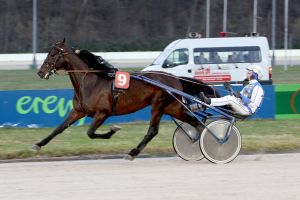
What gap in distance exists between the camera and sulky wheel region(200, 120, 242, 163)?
1085 cm

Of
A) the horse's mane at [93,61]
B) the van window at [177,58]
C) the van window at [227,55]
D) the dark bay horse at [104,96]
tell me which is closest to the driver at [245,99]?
the dark bay horse at [104,96]

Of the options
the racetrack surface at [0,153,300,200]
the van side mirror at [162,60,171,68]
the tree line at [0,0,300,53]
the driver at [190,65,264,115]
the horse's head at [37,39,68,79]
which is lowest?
the racetrack surface at [0,153,300,200]

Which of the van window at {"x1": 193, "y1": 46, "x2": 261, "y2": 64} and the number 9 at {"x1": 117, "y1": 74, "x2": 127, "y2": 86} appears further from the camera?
the van window at {"x1": 193, "y1": 46, "x2": 261, "y2": 64}

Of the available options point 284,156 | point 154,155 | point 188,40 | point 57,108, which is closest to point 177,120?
point 154,155

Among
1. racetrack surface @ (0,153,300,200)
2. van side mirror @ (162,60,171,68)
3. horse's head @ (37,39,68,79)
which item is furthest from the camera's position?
van side mirror @ (162,60,171,68)

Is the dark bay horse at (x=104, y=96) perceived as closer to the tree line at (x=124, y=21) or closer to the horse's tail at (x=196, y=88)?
the horse's tail at (x=196, y=88)

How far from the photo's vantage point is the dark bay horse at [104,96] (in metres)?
Answer: 11.2

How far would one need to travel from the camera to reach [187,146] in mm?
11516

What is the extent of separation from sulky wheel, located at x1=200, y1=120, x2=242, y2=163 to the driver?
0.28 meters

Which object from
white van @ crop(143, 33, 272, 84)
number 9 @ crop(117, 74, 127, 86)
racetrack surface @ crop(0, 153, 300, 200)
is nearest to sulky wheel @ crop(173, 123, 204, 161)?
racetrack surface @ crop(0, 153, 300, 200)

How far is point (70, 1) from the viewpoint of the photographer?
66.0 metres

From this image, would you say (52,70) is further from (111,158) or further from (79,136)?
(79,136)

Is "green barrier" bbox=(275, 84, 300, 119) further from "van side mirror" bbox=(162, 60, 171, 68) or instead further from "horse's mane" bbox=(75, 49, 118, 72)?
"van side mirror" bbox=(162, 60, 171, 68)

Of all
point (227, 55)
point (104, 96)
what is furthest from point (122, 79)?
point (227, 55)
